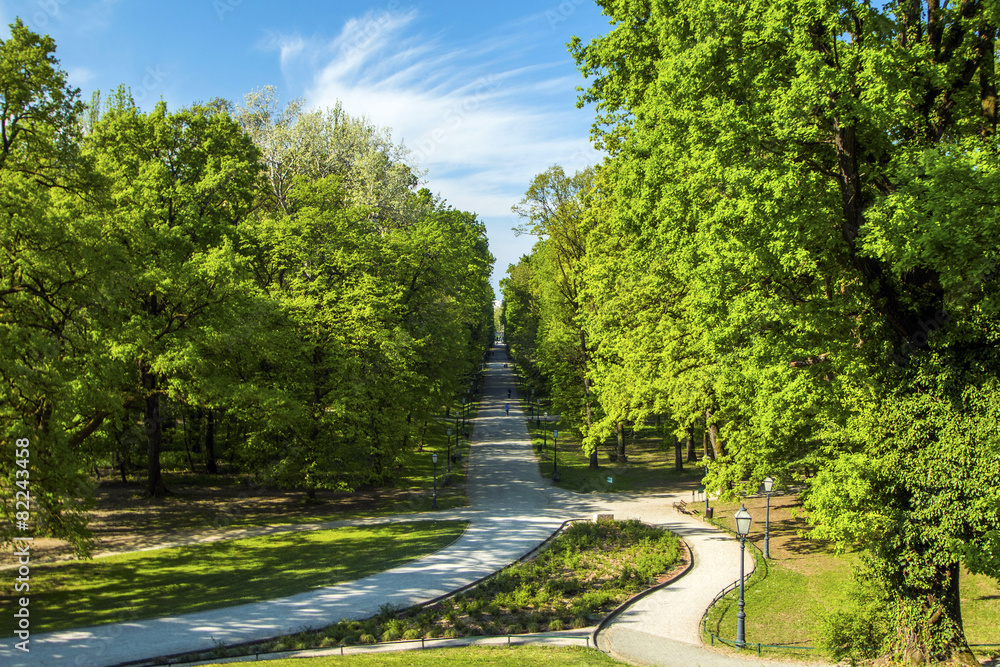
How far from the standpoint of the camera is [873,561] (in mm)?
11344

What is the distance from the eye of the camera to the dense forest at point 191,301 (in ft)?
48.9

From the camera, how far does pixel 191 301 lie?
23.5 metres

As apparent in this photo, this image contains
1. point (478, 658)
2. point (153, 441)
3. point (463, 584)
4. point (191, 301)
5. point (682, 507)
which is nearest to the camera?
point (478, 658)

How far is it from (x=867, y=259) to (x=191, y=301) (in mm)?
21435

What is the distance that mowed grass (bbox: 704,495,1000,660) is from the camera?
14012mm

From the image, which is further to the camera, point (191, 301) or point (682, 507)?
point (682, 507)

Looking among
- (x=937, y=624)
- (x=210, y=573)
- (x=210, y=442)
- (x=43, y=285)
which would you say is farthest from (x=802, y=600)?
(x=210, y=442)

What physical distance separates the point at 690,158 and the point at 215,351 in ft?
61.0

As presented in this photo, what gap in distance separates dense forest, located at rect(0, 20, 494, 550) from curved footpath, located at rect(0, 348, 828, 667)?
9.83 ft

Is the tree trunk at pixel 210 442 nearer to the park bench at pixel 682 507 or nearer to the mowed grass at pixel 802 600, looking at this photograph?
the park bench at pixel 682 507

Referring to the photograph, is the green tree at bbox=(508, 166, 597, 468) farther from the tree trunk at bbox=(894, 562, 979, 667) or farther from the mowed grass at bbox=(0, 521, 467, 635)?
the tree trunk at bbox=(894, 562, 979, 667)

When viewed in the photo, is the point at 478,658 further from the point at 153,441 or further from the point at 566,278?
the point at 566,278

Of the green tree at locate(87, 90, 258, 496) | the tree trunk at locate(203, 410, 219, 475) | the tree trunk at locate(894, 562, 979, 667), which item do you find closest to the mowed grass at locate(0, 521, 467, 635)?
the green tree at locate(87, 90, 258, 496)

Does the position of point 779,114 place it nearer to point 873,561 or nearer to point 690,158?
point 690,158
